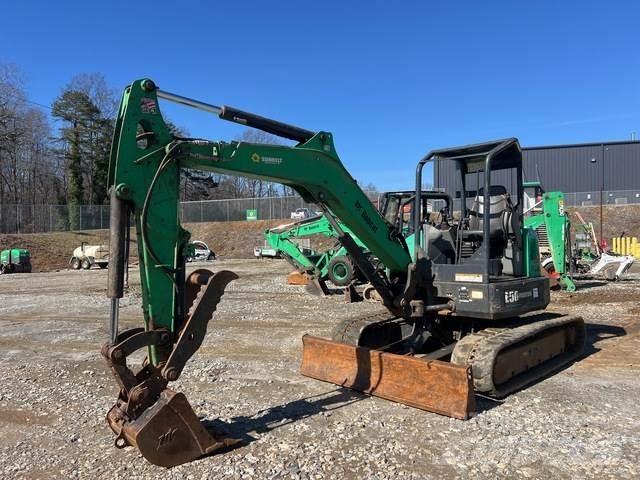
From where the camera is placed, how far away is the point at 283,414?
5.54 meters

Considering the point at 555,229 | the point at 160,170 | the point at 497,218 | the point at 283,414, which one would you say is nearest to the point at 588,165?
the point at 555,229

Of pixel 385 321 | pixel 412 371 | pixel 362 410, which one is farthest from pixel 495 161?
pixel 362 410

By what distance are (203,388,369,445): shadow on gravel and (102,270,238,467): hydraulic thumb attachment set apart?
0.49m

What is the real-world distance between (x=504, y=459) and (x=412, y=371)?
141 cm

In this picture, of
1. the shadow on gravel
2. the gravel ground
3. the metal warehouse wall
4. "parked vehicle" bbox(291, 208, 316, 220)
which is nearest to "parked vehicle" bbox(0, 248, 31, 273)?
"parked vehicle" bbox(291, 208, 316, 220)

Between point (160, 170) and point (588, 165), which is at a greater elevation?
point (588, 165)

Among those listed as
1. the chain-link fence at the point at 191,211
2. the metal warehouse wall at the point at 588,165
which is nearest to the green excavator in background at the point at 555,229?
Result: the chain-link fence at the point at 191,211

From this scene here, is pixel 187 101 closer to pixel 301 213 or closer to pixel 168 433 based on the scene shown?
pixel 168 433

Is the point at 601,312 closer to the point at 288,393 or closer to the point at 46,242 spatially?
the point at 288,393

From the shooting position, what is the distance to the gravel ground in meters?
4.32

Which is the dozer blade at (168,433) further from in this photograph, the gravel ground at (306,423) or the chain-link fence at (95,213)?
the chain-link fence at (95,213)

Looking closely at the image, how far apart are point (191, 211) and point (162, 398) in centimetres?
4967

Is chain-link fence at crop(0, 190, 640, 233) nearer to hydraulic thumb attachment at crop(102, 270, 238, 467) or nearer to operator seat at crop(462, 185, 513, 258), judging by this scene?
operator seat at crop(462, 185, 513, 258)

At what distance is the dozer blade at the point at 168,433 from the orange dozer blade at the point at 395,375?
6.87 feet
